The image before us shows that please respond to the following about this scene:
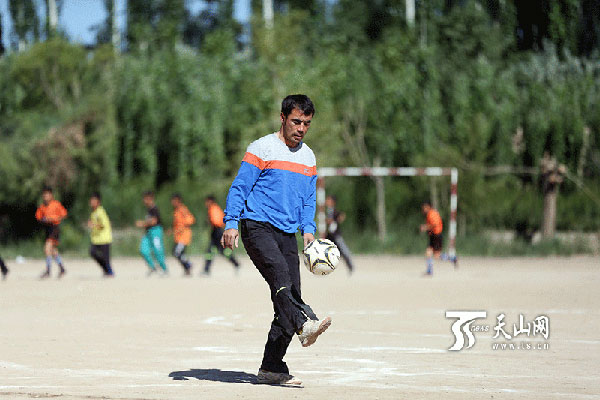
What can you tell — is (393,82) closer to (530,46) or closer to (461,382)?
(530,46)

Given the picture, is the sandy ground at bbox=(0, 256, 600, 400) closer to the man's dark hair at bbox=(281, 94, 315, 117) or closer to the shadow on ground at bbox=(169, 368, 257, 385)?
the shadow on ground at bbox=(169, 368, 257, 385)

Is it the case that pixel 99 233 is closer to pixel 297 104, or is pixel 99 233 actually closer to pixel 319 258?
pixel 319 258

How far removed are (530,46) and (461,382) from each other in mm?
32505

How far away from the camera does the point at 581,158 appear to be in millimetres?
33875

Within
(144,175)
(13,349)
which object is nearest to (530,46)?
(144,175)

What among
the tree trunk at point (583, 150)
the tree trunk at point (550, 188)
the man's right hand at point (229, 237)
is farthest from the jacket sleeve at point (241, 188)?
the tree trunk at point (583, 150)

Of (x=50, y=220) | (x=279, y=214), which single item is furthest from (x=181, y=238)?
(x=279, y=214)

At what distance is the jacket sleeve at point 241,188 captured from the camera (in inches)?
321

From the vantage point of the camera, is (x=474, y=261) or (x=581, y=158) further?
(x=581, y=158)

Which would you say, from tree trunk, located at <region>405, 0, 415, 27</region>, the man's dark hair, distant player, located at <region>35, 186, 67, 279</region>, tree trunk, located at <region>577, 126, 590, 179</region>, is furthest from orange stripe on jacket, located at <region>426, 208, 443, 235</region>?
tree trunk, located at <region>405, 0, 415, 27</region>

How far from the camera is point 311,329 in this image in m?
7.95

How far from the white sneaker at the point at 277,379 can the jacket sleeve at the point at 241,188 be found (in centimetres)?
117

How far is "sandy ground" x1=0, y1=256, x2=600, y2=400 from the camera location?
326 inches

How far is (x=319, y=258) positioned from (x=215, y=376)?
1.33 meters
